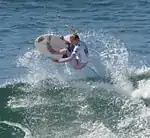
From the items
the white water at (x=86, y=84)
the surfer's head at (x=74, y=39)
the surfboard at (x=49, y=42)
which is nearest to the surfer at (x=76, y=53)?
the surfer's head at (x=74, y=39)

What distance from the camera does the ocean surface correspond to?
18.8 meters

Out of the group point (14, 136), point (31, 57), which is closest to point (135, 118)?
point (14, 136)

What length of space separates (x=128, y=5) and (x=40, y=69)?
13.0 metres

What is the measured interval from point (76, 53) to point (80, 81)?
77.4 inches

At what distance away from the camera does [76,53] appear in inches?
822

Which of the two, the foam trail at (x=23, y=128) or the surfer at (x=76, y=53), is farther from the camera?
the surfer at (x=76, y=53)

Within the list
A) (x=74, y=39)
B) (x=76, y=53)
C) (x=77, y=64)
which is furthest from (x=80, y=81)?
(x=74, y=39)

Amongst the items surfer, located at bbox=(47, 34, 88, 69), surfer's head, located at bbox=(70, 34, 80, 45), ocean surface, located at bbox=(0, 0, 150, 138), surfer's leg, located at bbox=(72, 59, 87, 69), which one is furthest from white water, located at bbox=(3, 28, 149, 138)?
surfer's head, located at bbox=(70, 34, 80, 45)

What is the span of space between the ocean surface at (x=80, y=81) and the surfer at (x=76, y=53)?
97cm

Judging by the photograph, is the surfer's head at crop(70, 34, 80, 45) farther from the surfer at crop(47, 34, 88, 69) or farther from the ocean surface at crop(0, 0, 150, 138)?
the ocean surface at crop(0, 0, 150, 138)

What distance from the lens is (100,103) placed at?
66.8ft

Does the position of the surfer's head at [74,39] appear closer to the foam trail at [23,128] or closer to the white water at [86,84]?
the white water at [86,84]

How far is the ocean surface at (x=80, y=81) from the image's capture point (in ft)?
61.7

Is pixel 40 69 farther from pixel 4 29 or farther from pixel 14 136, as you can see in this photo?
pixel 4 29
